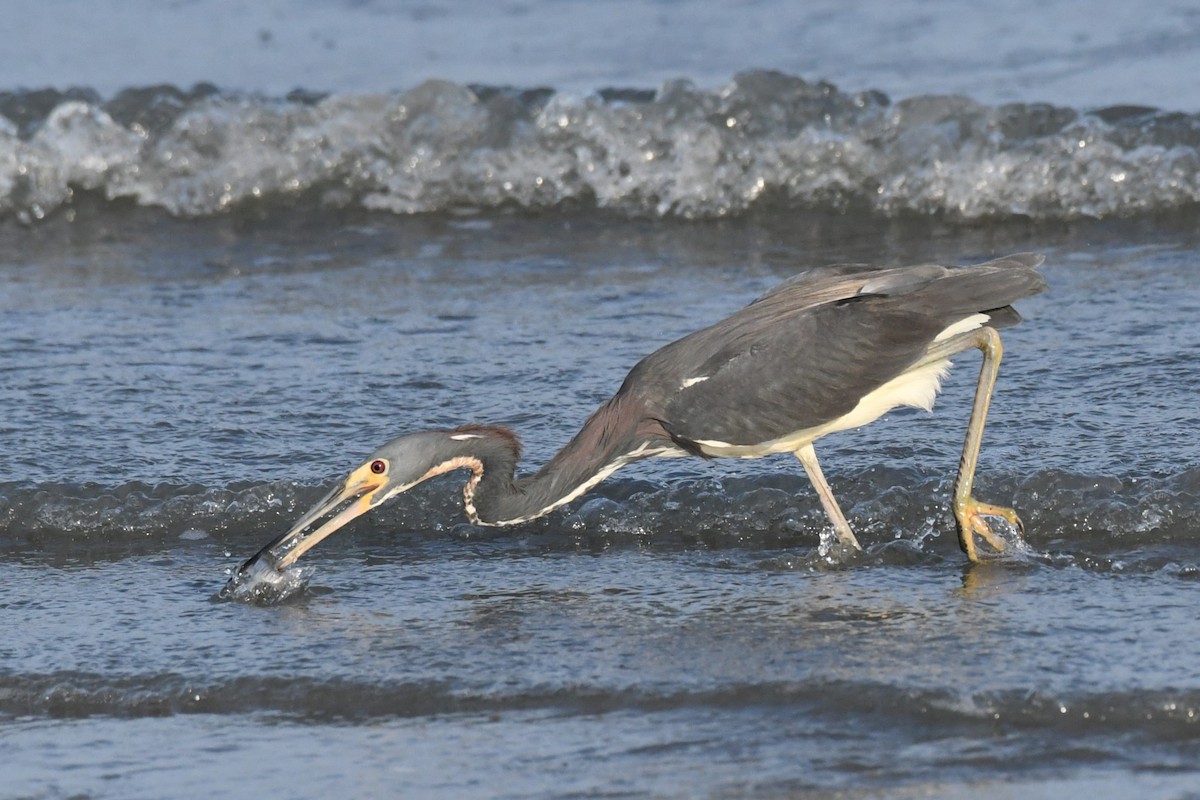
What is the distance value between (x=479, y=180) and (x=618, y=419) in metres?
5.57

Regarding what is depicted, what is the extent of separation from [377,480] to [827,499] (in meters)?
1.57

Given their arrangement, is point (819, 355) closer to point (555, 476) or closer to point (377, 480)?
point (555, 476)

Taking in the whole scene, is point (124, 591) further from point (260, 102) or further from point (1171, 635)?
point (260, 102)

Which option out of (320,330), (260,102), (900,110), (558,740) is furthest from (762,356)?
(260,102)

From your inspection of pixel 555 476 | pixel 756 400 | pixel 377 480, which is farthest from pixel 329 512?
pixel 756 400

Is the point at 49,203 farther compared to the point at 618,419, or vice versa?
the point at 49,203

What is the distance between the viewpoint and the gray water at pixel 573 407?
467 centimetres

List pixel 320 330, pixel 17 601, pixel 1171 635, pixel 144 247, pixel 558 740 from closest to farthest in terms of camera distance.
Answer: pixel 558 740
pixel 1171 635
pixel 17 601
pixel 320 330
pixel 144 247

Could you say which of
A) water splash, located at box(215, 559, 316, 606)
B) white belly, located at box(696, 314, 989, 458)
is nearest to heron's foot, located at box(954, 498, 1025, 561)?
white belly, located at box(696, 314, 989, 458)

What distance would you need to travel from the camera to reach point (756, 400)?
598cm

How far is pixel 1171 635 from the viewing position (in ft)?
16.4

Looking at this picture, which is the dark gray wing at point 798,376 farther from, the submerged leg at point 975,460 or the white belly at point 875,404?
the submerged leg at point 975,460

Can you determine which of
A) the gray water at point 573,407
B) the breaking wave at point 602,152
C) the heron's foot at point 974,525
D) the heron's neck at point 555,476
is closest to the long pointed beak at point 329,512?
the gray water at point 573,407

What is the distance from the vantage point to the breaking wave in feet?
34.6
